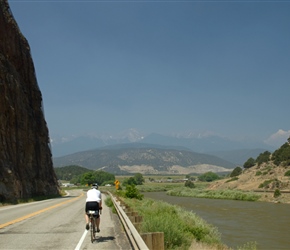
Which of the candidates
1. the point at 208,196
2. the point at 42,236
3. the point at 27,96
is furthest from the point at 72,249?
the point at 208,196

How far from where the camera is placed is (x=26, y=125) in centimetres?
4466

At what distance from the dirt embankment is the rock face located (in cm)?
3553

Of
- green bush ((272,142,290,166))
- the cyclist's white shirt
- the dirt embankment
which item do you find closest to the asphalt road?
the cyclist's white shirt

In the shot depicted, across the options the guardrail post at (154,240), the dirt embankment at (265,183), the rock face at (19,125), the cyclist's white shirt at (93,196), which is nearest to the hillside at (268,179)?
the dirt embankment at (265,183)

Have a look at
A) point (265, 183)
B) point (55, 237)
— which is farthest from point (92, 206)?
point (265, 183)

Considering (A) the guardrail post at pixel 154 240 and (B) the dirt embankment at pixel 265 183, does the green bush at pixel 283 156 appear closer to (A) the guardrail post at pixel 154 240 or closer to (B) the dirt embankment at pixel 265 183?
(B) the dirt embankment at pixel 265 183

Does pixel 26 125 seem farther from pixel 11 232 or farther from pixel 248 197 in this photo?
pixel 248 197

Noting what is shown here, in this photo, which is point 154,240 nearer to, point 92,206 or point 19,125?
point 92,206

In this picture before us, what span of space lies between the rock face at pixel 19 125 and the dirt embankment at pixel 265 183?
35529 mm

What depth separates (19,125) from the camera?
1658 inches

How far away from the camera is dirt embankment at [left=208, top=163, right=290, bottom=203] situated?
58325 mm

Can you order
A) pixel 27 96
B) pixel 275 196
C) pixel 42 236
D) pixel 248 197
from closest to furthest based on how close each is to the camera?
1. pixel 42 236
2. pixel 27 96
3. pixel 275 196
4. pixel 248 197

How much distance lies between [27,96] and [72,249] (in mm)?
42567

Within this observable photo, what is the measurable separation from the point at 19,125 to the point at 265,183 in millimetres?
49725
